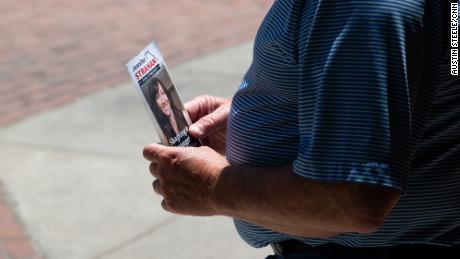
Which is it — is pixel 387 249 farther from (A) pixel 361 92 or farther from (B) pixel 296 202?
(A) pixel 361 92

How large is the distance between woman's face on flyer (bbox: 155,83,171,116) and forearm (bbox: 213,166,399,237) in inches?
14.0

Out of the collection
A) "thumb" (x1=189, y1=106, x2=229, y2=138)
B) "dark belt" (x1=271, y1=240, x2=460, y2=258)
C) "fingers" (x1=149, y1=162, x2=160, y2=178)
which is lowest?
"dark belt" (x1=271, y1=240, x2=460, y2=258)

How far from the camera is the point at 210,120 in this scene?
2305 millimetres

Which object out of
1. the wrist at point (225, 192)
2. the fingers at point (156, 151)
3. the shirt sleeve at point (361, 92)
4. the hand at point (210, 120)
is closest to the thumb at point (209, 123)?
the hand at point (210, 120)

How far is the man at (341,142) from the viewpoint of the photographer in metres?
1.52

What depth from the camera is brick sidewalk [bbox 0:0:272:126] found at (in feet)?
21.9

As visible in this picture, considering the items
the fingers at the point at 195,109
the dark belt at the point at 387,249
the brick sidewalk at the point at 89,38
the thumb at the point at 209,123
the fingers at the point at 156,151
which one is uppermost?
the fingers at the point at 156,151

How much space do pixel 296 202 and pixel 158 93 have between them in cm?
61

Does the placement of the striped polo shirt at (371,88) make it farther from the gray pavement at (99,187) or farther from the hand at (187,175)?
the gray pavement at (99,187)

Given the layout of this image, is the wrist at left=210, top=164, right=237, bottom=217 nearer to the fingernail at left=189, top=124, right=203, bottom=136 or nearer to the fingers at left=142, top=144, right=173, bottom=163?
the fingers at left=142, top=144, right=173, bottom=163

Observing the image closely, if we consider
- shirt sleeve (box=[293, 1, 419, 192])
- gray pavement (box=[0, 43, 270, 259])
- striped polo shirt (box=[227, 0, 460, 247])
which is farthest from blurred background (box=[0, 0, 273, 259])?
shirt sleeve (box=[293, 1, 419, 192])

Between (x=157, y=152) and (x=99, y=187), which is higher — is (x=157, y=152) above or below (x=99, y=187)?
above

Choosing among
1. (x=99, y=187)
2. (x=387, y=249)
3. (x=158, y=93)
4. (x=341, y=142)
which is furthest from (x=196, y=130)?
(x=99, y=187)

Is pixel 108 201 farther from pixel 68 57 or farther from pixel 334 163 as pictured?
pixel 334 163
